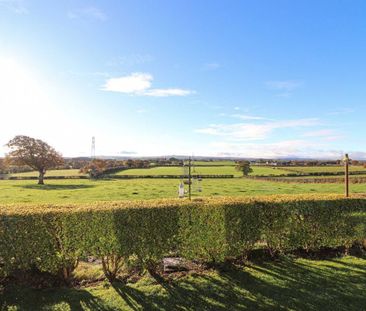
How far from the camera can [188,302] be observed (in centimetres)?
685

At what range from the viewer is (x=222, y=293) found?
23.7ft

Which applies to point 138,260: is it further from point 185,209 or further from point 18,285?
point 18,285

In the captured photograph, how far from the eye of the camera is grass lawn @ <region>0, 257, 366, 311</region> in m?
6.67

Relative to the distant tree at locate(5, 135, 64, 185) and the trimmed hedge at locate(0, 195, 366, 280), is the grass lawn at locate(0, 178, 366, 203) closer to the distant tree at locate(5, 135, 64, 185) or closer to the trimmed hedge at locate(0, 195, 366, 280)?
the distant tree at locate(5, 135, 64, 185)

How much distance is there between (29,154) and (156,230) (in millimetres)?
52545

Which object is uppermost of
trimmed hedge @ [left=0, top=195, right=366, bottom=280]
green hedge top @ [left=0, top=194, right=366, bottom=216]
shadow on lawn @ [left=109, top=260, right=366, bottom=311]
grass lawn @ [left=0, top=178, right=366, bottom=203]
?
green hedge top @ [left=0, top=194, right=366, bottom=216]

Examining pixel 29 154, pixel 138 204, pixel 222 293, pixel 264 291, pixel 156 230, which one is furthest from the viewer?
pixel 29 154

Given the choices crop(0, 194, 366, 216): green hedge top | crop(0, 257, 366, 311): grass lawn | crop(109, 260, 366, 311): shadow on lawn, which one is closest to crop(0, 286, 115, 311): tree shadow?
crop(0, 257, 366, 311): grass lawn

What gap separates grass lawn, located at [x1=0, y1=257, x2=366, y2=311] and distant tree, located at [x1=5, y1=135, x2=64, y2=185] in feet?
164

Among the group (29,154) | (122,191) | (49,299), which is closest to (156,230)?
(49,299)

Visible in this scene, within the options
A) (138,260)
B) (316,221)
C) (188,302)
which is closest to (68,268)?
(138,260)

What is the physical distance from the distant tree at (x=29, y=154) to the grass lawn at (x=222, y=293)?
1967 inches

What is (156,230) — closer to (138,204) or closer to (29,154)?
(138,204)

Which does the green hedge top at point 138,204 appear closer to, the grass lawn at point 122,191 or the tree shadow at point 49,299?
the tree shadow at point 49,299
